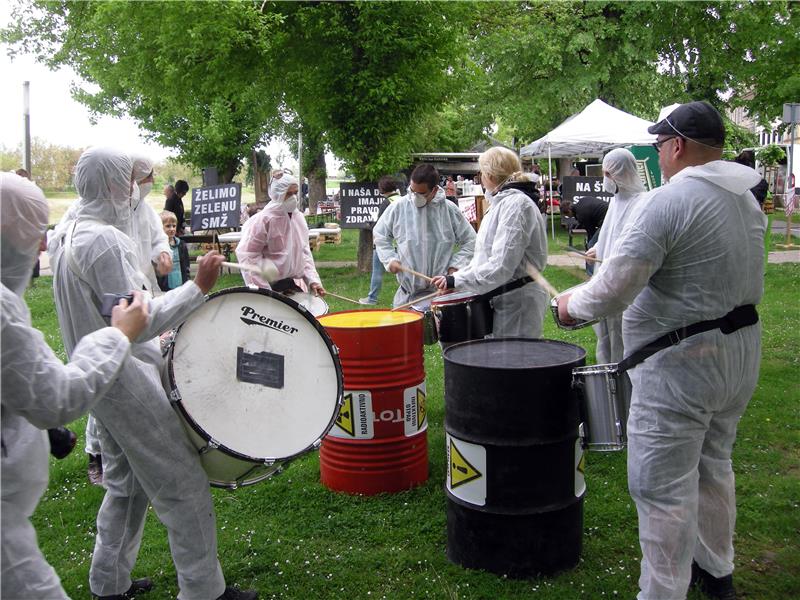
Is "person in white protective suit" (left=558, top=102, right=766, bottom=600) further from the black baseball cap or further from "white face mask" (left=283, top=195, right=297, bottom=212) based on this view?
"white face mask" (left=283, top=195, right=297, bottom=212)

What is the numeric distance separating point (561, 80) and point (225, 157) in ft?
51.6

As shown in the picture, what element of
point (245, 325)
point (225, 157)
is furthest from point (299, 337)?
point (225, 157)

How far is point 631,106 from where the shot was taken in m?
22.9

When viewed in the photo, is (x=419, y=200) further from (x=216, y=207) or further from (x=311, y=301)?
(x=216, y=207)

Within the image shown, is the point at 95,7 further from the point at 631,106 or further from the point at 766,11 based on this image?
the point at 631,106

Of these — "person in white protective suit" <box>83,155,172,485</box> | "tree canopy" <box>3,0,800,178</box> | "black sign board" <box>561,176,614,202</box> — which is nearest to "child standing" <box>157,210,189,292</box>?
"person in white protective suit" <box>83,155,172,485</box>

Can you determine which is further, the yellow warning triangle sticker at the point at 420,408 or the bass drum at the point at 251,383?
the yellow warning triangle sticker at the point at 420,408

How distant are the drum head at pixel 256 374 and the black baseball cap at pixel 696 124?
1721 millimetres

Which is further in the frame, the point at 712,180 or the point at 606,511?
the point at 606,511

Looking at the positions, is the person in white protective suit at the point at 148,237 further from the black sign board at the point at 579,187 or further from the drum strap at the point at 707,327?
the black sign board at the point at 579,187

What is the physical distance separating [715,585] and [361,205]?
11.4 m

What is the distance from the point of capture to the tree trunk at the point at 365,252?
14.4m

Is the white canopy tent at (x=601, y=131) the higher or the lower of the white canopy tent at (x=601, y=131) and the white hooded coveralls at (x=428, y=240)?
the higher

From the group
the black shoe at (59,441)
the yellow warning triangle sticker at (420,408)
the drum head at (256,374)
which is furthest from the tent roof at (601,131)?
the black shoe at (59,441)
